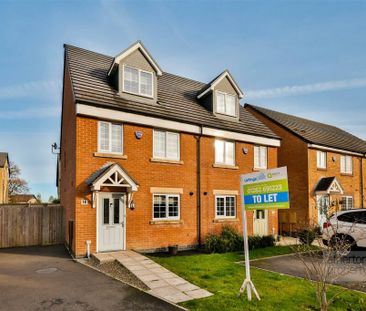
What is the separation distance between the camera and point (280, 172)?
692 centimetres

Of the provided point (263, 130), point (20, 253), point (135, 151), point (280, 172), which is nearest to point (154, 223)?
point (135, 151)

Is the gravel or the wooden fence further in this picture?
the wooden fence

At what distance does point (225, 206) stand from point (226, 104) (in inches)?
246

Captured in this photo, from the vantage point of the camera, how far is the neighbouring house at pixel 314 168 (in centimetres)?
2159

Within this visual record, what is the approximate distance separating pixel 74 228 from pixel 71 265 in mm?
1878

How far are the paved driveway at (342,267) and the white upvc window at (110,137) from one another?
24.7ft

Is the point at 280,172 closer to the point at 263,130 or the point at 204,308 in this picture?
the point at 204,308

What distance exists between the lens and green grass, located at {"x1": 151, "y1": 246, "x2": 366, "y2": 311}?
7100mm

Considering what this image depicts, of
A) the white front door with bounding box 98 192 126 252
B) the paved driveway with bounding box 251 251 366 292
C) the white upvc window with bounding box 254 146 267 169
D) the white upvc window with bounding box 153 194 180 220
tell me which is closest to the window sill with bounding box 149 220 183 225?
the white upvc window with bounding box 153 194 180 220

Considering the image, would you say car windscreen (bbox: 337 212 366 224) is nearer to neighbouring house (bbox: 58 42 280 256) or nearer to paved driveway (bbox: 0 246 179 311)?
neighbouring house (bbox: 58 42 280 256)

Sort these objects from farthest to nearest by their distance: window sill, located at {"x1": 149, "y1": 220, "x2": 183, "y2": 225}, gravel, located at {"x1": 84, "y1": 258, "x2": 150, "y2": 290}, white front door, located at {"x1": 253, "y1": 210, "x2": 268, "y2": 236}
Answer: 1. white front door, located at {"x1": 253, "y1": 210, "x2": 268, "y2": 236}
2. window sill, located at {"x1": 149, "y1": 220, "x2": 183, "y2": 225}
3. gravel, located at {"x1": 84, "y1": 258, "x2": 150, "y2": 290}

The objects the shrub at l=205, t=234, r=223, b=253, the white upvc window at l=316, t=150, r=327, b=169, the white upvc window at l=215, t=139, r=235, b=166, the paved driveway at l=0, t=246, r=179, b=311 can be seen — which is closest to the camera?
the paved driveway at l=0, t=246, r=179, b=311

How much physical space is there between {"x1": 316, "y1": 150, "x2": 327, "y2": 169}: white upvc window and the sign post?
16899 millimetres

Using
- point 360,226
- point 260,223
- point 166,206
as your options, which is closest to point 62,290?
point 166,206
